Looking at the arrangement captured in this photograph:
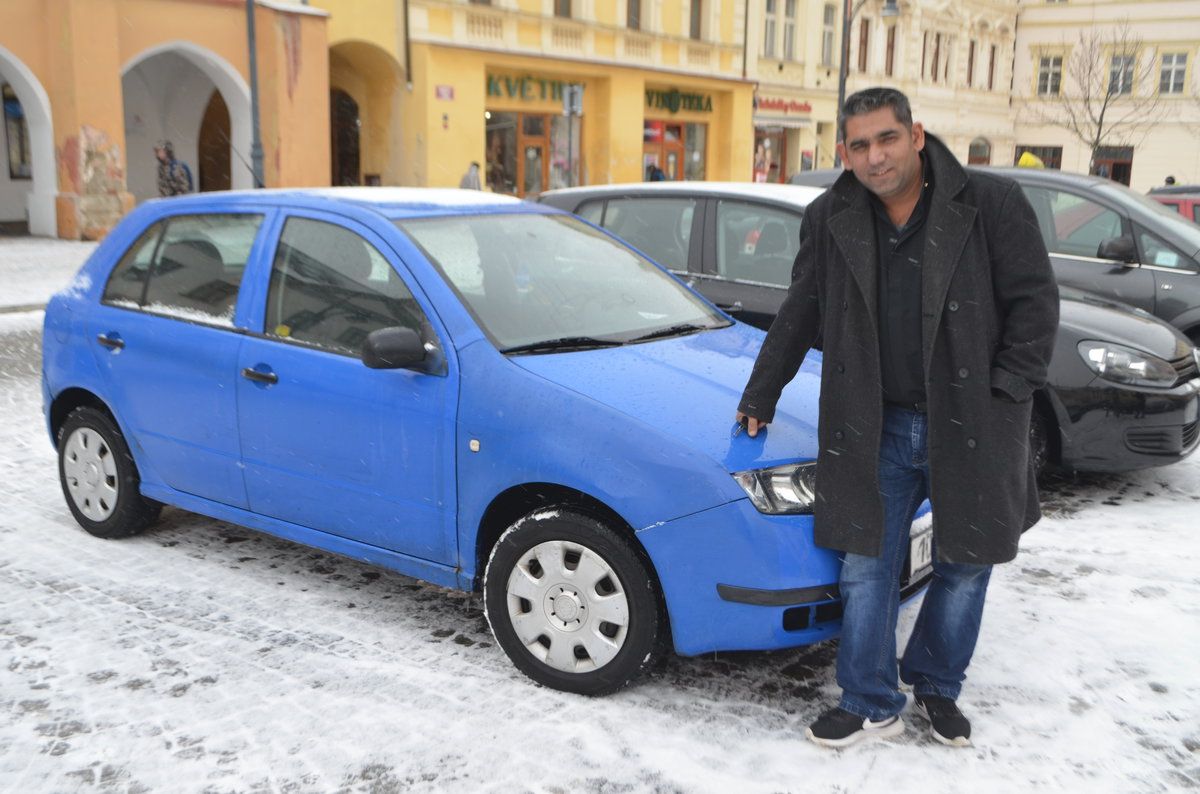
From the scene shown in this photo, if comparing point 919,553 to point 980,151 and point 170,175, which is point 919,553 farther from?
point 980,151

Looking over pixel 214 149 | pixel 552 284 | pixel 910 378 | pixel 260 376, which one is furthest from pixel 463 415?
pixel 214 149

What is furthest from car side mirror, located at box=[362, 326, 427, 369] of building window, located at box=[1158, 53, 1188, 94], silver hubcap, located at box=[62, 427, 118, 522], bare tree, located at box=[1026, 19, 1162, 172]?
building window, located at box=[1158, 53, 1188, 94]

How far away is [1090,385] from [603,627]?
10.4 ft

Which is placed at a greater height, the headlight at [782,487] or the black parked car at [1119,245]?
the black parked car at [1119,245]

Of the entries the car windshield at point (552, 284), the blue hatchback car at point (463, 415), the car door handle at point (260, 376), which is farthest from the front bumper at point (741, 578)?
the car door handle at point (260, 376)

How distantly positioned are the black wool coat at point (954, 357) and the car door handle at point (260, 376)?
2028mm

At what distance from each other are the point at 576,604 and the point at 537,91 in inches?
1046

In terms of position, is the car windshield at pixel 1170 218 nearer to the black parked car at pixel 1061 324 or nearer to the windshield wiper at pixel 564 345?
the black parked car at pixel 1061 324

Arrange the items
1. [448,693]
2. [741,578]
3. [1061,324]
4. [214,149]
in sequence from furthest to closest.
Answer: [214,149], [1061,324], [448,693], [741,578]

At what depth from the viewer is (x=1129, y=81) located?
45.4 metres

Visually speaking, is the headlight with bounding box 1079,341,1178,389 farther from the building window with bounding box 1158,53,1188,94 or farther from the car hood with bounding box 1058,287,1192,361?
the building window with bounding box 1158,53,1188,94

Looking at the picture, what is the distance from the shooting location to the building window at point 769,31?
115ft

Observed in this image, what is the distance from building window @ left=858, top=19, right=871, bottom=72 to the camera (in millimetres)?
38625

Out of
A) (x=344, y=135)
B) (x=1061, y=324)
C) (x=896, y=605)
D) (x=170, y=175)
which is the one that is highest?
(x=344, y=135)
